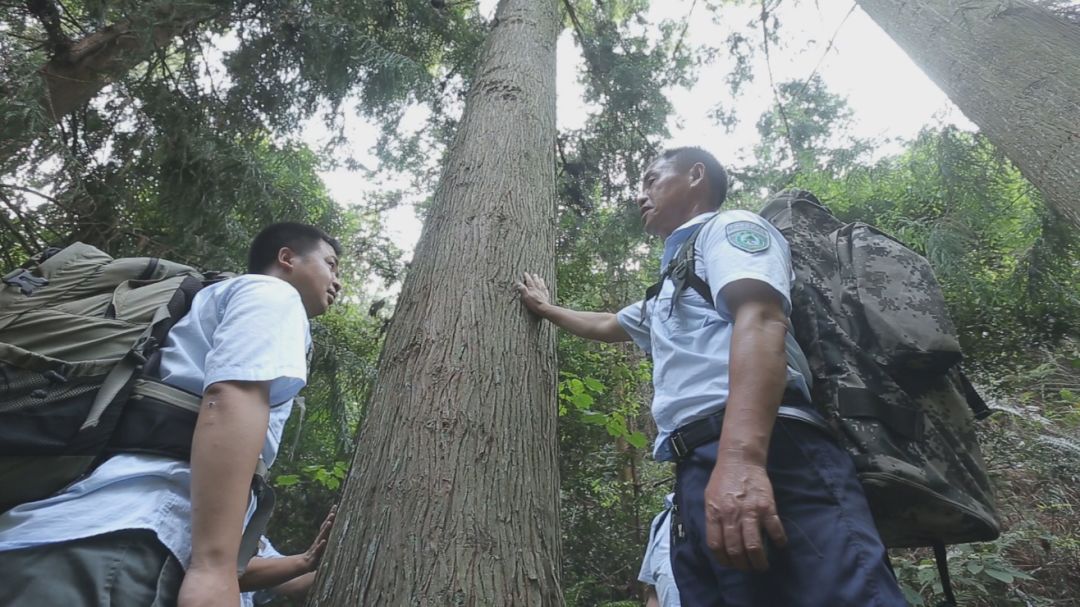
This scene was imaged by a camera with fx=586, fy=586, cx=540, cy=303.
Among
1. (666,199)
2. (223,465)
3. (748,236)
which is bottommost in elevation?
(223,465)

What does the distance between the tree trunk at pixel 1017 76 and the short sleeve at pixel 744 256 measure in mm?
1686

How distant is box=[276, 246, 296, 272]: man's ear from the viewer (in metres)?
2.05

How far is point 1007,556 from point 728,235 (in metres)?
4.45

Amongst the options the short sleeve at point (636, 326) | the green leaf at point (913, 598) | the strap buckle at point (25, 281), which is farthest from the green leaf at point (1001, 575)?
the strap buckle at point (25, 281)

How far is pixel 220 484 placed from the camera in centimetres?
121

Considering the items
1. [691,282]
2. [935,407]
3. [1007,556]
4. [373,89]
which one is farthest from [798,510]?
[373,89]

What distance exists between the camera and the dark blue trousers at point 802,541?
1.32 metres

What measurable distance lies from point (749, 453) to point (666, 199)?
1378 mm

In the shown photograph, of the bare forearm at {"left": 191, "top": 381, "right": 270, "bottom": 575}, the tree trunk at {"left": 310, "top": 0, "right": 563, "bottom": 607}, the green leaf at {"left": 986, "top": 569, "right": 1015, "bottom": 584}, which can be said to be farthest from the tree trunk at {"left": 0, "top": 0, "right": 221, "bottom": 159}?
the green leaf at {"left": 986, "top": 569, "right": 1015, "bottom": 584}

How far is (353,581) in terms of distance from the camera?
5.06 feet

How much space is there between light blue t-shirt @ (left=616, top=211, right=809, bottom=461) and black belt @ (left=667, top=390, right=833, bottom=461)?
0.02 m

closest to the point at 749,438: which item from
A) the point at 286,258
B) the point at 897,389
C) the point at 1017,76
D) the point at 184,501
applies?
the point at 897,389

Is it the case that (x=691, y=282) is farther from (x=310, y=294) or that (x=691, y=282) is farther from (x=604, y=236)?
(x=604, y=236)

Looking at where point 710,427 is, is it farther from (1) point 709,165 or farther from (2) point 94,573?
(2) point 94,573
